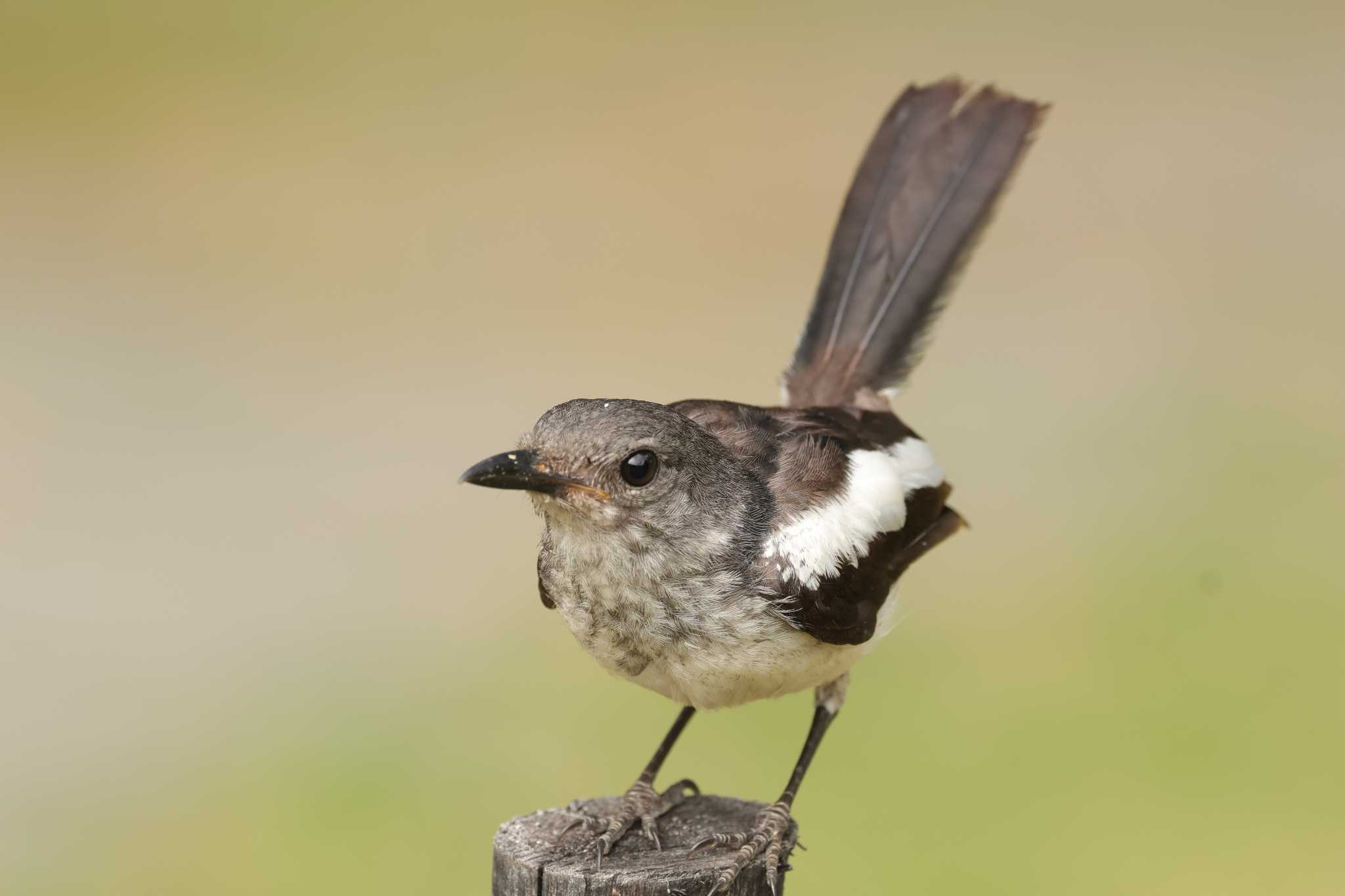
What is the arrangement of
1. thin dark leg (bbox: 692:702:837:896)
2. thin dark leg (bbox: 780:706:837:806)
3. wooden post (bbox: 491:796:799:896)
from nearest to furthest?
wooden post (bbox: 491:796:799:896)
thin dark leg (bbox: 692:702:837:896)
thin dark leg (bbox: 780:706:837:806)

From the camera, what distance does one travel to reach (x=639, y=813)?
398cm

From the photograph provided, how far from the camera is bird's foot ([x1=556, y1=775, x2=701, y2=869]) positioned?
3.82 m

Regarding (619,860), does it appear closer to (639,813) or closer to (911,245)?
(639,813)

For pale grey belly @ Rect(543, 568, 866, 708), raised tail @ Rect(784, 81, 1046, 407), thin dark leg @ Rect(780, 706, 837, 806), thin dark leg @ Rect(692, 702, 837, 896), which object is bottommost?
thin dark leg @ Rect(692, 702, 837, 896)

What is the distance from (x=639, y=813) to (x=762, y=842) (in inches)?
14.4

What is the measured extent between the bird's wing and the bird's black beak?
0.63 meters

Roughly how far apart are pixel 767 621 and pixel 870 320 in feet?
6.52

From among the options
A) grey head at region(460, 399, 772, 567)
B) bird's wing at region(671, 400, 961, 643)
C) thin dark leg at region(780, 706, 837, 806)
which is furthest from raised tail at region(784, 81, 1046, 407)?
grey head at region(460, 399, 772, 567)

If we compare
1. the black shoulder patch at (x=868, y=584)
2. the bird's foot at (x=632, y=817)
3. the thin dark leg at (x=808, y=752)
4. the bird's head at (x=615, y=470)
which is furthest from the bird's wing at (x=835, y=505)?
the bird's foot at (x=632, y=817)

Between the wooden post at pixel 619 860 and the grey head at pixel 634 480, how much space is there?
736mm

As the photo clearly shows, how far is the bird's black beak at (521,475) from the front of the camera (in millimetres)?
3553

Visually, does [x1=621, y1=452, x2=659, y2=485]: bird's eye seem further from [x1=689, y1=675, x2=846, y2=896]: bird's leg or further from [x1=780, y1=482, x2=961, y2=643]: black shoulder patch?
[x1=689, y1=675, x2=846, y2=896]: bird's leg

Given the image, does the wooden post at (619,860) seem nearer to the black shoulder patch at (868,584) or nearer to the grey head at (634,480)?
the black shoulder patch at (868,584)

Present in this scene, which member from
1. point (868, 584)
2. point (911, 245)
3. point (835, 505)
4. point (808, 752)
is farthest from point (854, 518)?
point (911, 245)
